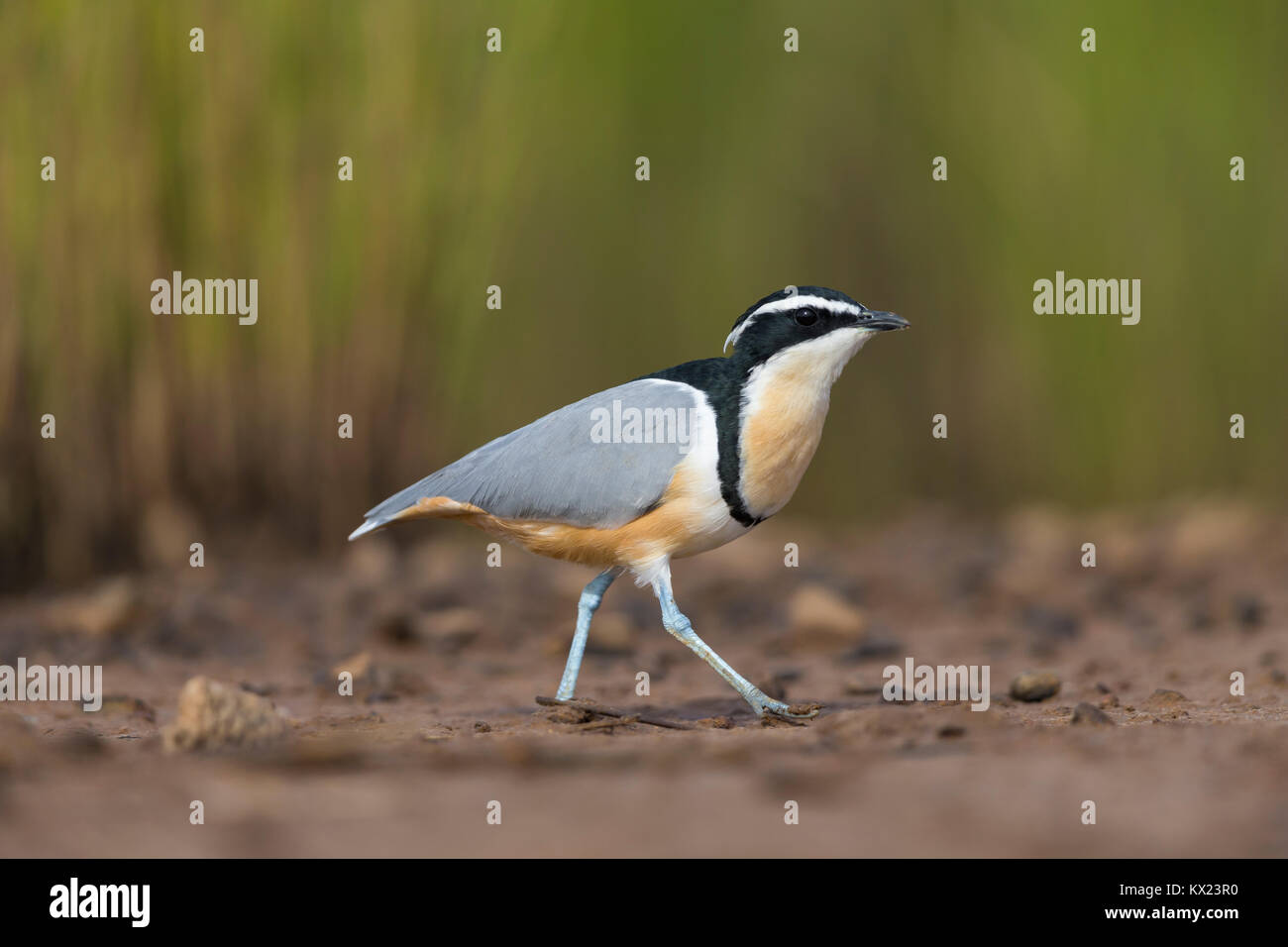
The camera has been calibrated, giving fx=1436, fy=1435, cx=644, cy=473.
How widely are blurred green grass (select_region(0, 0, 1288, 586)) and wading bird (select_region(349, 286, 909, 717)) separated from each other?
9.66 ft

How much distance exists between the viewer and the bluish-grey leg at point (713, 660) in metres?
4.64

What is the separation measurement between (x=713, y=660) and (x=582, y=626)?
1.85 ft

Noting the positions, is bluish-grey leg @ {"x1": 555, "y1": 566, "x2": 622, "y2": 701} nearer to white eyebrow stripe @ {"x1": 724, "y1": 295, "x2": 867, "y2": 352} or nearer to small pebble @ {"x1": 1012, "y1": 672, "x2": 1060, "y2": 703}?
white eyebrow stripe @ {"x1": 724, "y1": 295, "x2": 867, "y2": 352}

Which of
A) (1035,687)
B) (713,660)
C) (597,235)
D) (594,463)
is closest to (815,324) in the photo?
(594,463)

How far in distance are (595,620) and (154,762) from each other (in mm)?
3273

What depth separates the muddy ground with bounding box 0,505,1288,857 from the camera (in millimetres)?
2885

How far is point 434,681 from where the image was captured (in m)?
5.91

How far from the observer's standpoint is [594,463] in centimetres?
475

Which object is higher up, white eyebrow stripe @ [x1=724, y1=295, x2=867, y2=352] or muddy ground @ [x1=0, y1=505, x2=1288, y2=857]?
white eyebrow stripe @ [x1=724, y1=295, x2=867, y2=352]

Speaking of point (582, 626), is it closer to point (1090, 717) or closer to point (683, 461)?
point (683, 461)

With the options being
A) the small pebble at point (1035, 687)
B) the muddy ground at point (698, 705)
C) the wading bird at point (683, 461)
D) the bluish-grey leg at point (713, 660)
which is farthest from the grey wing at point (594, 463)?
the small pebble at point (1035, 687)

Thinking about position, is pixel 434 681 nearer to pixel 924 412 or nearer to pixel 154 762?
pixel 154 762

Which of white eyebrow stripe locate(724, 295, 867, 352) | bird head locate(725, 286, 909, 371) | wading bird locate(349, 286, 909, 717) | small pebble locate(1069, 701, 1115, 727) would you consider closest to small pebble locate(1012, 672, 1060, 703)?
small pebble locate(1069, 701, 1115, 727)

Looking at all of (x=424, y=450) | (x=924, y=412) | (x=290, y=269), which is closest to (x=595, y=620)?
(x=424, y=450)
